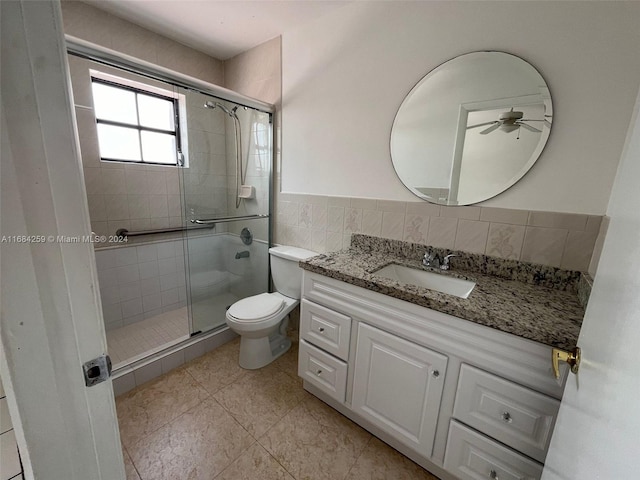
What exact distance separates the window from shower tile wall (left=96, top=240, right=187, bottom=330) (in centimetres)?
74

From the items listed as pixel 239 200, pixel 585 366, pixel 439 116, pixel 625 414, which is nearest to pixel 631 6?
pixel 439 116

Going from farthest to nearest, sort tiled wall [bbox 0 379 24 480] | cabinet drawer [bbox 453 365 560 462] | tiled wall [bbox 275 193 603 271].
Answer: tiled wall [bbox 275 193 603 271]
cabinet drawer [bbox 453 365 560 462]
tiled wall [bbox 0 379 24 480]

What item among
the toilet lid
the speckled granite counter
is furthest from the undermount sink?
the toilet lid

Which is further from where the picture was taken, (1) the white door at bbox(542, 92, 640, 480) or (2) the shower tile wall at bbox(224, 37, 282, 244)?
(2) the shower tile wall at bbox(224, 37, 282, 244)

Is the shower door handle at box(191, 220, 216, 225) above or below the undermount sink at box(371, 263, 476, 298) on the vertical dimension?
above

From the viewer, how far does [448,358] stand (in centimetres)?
105

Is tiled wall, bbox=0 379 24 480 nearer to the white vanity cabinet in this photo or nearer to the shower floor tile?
the white vanity cabinet

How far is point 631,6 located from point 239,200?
2268 millimetres

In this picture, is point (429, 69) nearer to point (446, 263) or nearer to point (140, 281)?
point (446, 263)

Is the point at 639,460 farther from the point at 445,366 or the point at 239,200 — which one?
the point at 239,200

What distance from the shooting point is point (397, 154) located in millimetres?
1565

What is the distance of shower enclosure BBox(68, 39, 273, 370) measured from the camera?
6.25ft

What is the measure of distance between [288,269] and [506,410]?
140cm

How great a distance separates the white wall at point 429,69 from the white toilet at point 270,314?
1.86ft
